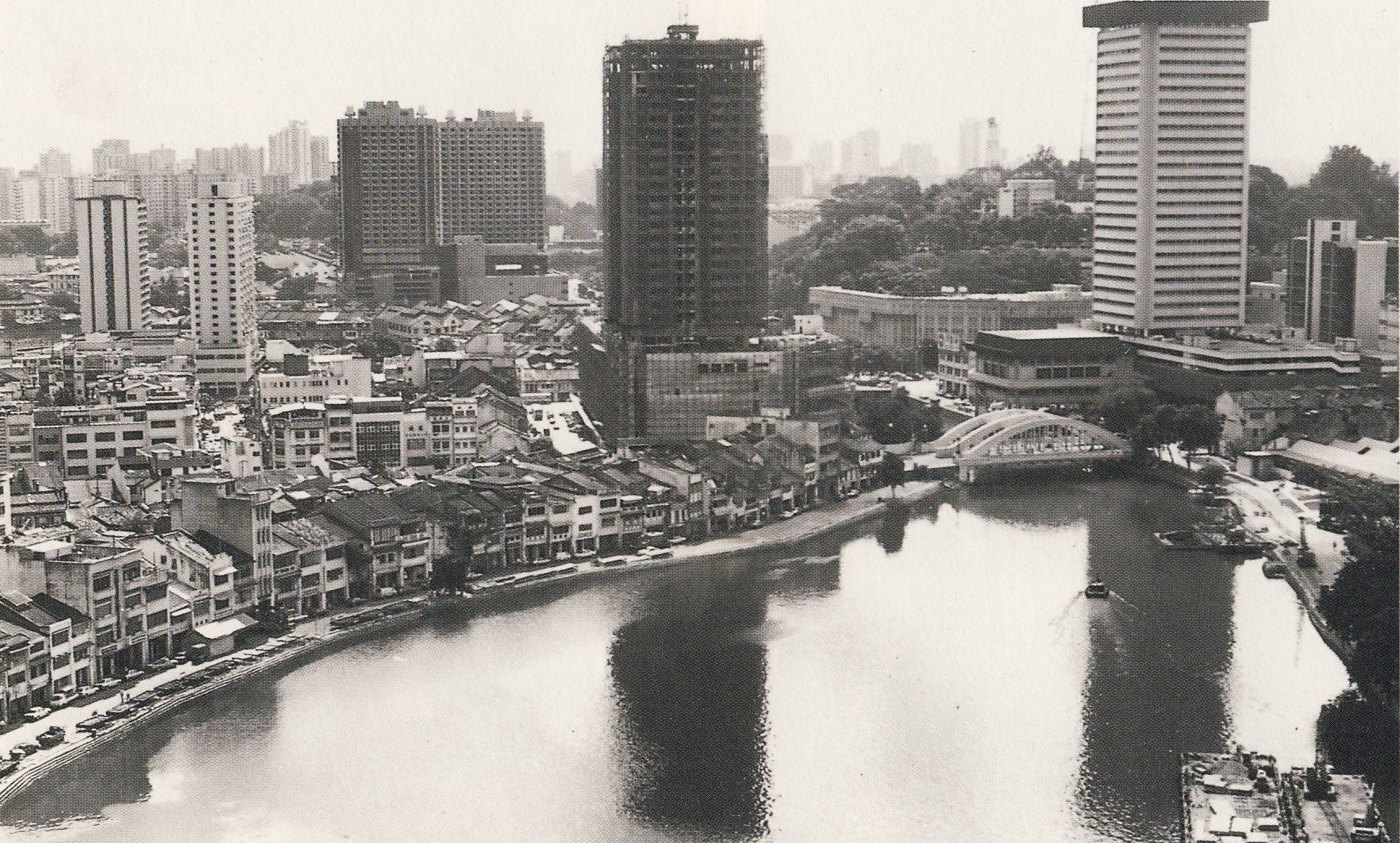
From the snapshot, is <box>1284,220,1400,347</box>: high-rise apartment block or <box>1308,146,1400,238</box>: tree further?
<box>1308,146,1400,238</box>: tree

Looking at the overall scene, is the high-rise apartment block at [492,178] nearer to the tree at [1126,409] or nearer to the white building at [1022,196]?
the white building at [1022,196]

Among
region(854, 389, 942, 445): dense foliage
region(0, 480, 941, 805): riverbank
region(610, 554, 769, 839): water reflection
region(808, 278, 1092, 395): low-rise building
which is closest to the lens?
region(610, 554, 769, 839): water reflection

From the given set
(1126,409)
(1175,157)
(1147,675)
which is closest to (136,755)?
(1147,675)

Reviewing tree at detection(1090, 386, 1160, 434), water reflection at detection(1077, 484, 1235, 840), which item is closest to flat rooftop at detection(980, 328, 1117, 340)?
tree at detection(1090, 386, 1160, 434)

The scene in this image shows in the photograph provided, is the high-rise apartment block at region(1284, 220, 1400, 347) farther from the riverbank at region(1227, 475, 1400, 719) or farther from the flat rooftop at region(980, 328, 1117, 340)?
the riverbank at region(1227, 475, 1400, 719)

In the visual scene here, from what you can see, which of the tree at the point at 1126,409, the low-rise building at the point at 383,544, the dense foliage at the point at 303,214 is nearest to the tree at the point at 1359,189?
the tree at the point at 1126,409

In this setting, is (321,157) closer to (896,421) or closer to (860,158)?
(860,158)
